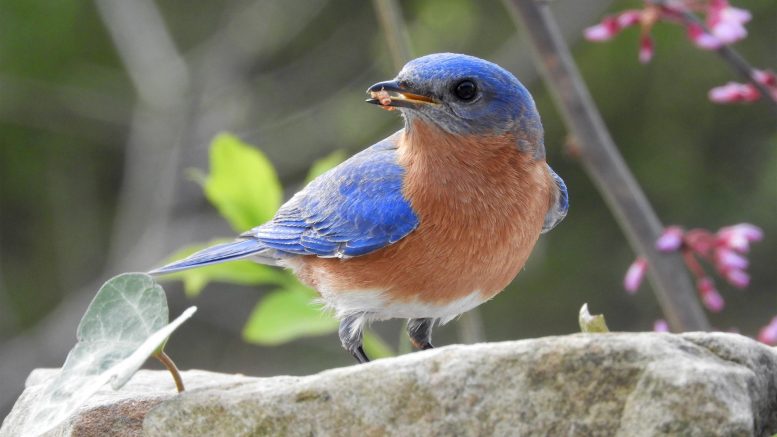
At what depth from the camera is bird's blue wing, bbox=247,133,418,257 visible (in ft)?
10.7

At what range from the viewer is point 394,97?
3.04 metres

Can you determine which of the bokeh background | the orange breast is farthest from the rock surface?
the bokeh background

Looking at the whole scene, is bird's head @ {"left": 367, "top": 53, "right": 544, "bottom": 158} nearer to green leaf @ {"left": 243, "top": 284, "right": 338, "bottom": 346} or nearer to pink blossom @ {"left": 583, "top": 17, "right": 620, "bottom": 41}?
pink blossom @ {"left": 583, "top": 17, "right": 620, "bottom": 41}

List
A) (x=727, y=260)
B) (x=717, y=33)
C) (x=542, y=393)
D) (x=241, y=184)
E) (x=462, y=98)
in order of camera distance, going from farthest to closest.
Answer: (x=241, y=184) < (x=727, y=260) < (x=717, y=33) < (x=462, y=98) < (x=542, y=393)

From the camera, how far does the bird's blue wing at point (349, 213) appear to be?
3.27 meters

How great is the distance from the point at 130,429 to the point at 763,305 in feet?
16.8

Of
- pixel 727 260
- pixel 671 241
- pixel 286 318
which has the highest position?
pixel 286 318

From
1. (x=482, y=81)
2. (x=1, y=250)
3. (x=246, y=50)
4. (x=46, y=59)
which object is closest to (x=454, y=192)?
(x=482, y=81)

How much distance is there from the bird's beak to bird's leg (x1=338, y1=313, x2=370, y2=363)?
651 mm

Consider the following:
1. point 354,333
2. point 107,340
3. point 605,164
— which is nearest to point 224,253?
point 354,333

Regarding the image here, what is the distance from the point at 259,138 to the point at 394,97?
464 cm

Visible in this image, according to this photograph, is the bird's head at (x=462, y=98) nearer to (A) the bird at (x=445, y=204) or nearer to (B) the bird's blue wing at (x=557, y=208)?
(A) the bird at (x=445, y=204)

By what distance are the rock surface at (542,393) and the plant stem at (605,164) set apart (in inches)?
44.8

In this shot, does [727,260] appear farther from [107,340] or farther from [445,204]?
[107,340]
